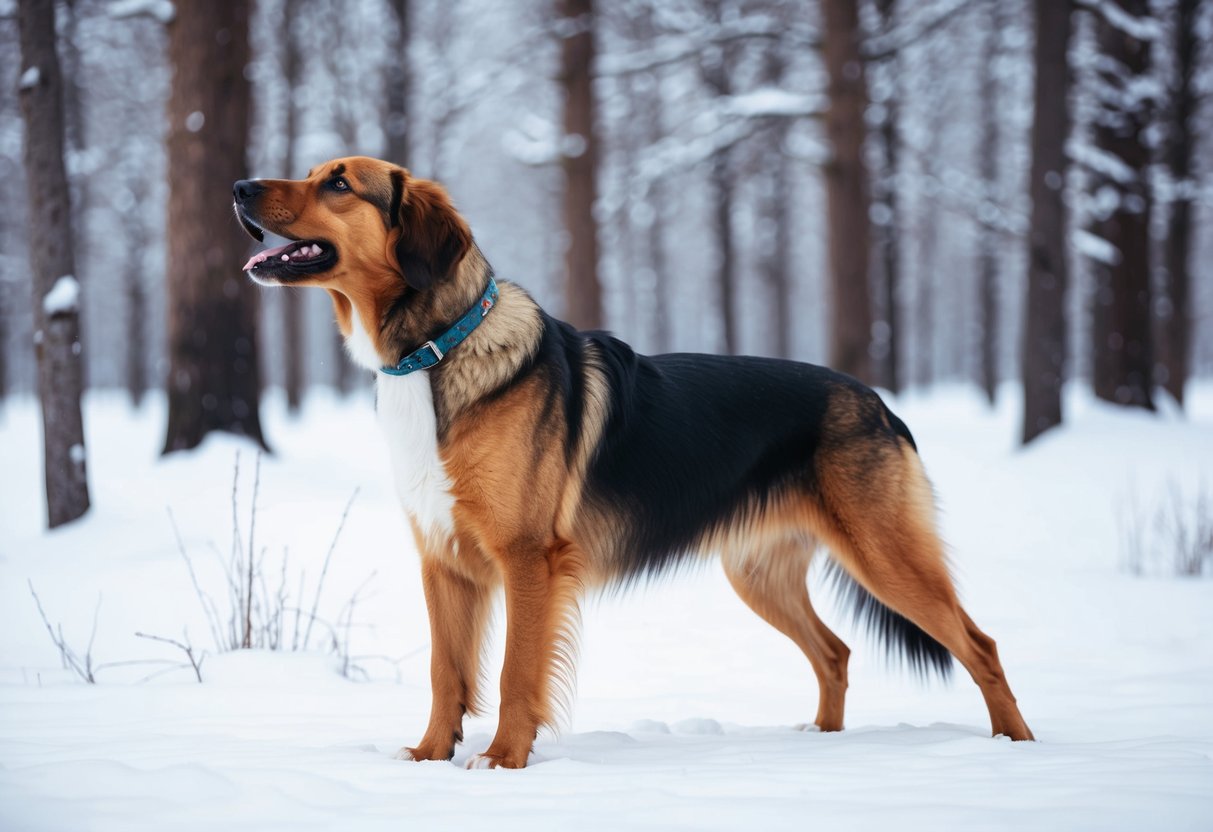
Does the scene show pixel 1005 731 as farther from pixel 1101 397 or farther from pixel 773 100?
pixel 773 100

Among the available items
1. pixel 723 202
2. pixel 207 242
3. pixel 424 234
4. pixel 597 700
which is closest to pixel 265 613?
pixel 597 700

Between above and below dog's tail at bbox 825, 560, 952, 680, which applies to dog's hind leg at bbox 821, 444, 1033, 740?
above

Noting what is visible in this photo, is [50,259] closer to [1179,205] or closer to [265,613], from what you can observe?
[265,613]

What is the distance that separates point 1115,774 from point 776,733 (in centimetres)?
131

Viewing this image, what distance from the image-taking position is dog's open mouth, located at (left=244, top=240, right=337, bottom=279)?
10.8ft

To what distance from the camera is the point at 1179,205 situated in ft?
52.3

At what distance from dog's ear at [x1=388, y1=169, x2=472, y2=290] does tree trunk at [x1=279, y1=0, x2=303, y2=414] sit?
13579 millimetres

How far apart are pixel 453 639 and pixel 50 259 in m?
4.56

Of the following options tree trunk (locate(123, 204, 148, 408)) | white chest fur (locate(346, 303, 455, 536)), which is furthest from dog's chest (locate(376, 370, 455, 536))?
tree trunk (locate(123, 204, 148, 408))

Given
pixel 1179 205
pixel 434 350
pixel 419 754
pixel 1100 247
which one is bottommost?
pixel 1179 205

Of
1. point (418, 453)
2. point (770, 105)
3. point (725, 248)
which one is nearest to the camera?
point (418, 453)

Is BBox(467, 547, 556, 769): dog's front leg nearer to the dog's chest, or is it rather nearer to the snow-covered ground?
the snow-covered ground

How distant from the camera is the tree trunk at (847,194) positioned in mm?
11391

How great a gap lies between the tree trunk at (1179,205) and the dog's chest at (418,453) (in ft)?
49.9
